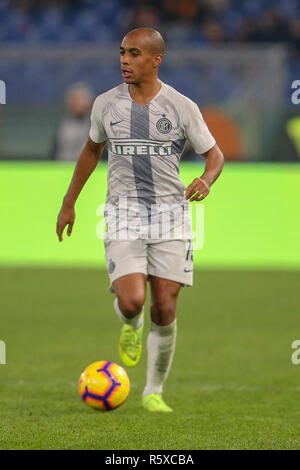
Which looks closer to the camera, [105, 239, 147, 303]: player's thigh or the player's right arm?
[105, 239, 147, 303]: player's thigh

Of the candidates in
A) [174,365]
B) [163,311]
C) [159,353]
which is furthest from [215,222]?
[163,311]

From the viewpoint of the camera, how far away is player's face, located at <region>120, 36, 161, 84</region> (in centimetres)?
539

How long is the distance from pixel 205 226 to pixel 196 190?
709 cm

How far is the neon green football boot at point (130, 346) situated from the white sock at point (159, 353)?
164 mm

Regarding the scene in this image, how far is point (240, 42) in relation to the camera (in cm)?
1789

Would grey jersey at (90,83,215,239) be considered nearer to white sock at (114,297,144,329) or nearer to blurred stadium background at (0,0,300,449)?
white sock at (114,297,144,329)

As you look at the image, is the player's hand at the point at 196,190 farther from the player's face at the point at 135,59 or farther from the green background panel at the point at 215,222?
the green background panel at the point at 215,222

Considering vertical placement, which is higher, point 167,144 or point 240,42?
point 240,42

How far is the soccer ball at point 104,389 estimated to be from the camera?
5426 millimetres

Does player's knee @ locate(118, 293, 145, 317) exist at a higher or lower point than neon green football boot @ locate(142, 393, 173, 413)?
higher

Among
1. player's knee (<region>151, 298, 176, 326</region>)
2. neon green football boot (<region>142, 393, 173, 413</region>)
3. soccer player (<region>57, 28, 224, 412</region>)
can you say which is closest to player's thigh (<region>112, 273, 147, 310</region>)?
soccer player (<region>57, 28, 224, 412</region>)
